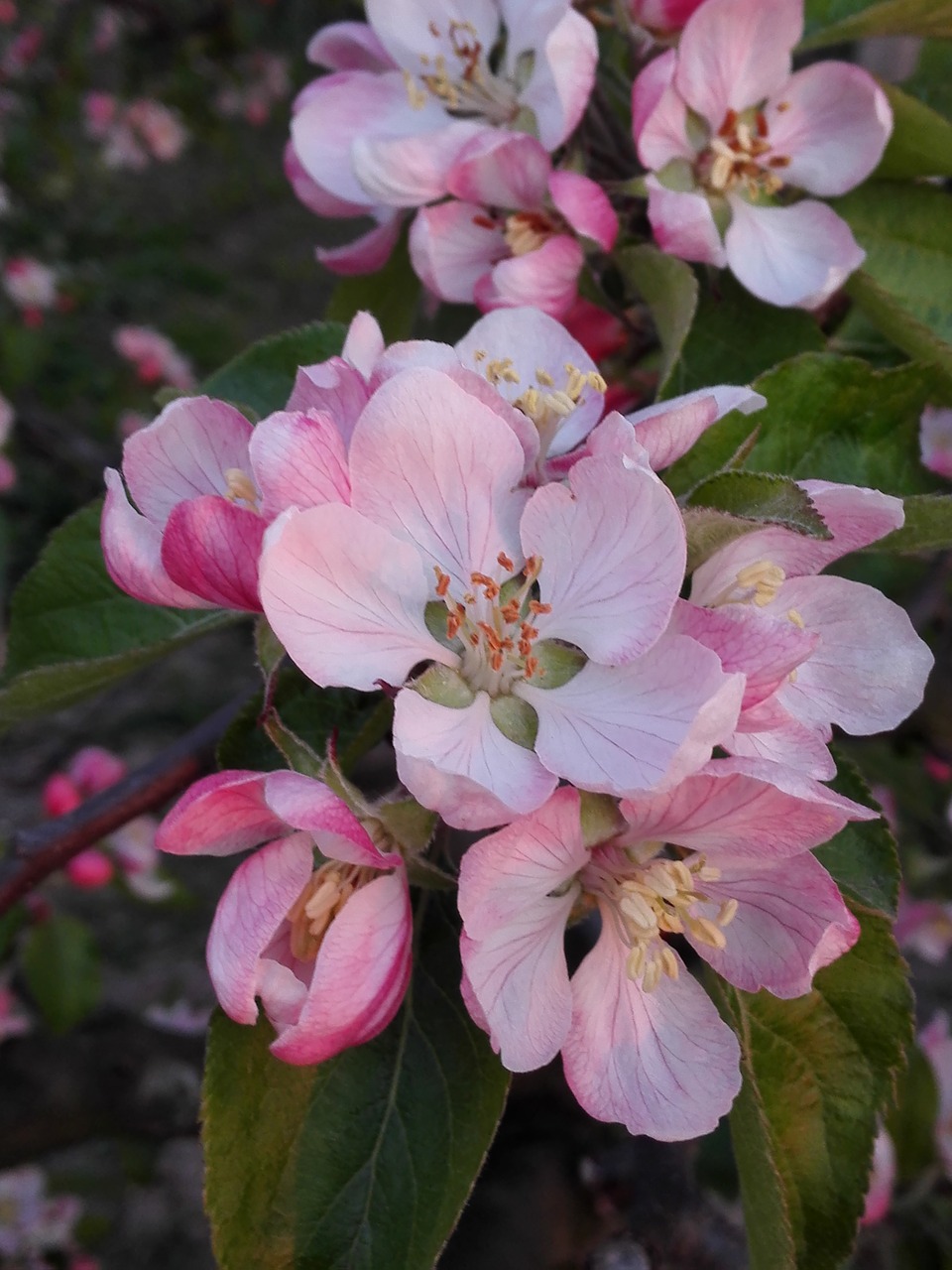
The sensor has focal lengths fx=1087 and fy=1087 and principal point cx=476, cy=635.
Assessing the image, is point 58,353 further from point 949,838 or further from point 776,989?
point 776,989

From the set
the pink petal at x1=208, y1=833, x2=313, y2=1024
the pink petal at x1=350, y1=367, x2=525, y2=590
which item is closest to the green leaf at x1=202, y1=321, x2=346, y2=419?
the pink petal at x1=350, y1=367, x2=525, y2=590

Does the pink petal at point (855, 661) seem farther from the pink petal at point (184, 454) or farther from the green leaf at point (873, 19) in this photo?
the green leaf at point (873, 19)

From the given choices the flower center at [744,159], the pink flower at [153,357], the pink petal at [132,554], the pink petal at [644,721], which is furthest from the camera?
the pink flower at [153,357]

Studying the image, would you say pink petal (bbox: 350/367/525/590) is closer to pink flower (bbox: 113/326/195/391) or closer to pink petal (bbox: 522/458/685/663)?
pink petal (bbox: 522/458/685/663)

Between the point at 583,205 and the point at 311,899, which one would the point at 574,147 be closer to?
the point at 583,205

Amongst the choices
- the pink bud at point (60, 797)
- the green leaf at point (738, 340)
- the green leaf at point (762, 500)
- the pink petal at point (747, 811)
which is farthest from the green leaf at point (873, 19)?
the pink bud at point (60, 797)

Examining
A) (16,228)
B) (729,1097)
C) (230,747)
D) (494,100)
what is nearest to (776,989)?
(729,1097)
